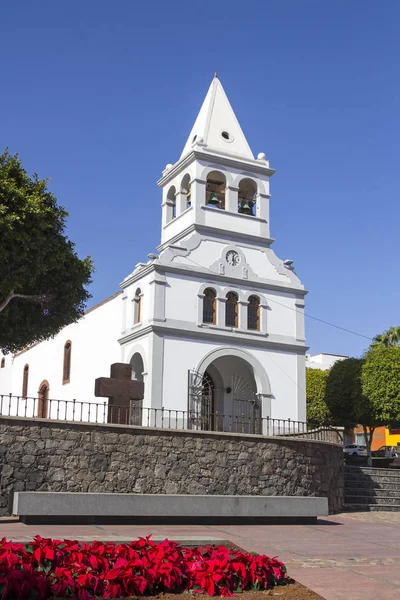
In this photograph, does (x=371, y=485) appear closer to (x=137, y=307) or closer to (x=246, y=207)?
(x=137, y=307)

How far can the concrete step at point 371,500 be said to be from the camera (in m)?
21.5

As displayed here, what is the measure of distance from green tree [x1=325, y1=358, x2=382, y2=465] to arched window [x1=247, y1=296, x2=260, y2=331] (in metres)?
7.35

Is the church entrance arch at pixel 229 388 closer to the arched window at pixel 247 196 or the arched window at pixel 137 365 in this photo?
the arched window at pixel 137 365

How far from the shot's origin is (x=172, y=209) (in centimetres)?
3080

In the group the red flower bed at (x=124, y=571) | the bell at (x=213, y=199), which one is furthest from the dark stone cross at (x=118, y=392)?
the bell at (x=213, y=199)

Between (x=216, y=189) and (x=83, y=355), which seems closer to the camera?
(x=216, y=189)

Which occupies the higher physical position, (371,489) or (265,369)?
(265,369)

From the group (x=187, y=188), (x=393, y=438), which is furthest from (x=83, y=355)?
(x=393, y=438)

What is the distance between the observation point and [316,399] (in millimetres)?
37469

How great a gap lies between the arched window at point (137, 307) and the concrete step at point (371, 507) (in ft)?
36.2

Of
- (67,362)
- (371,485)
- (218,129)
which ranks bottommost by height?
(371,485)

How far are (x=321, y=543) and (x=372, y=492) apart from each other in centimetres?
1048

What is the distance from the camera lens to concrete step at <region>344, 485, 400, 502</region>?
2211 centimetres

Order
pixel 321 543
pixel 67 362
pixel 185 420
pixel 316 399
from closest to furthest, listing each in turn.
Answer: pixel 321 543
pixel 185 420
pixel 67 362
pixel 316 399
